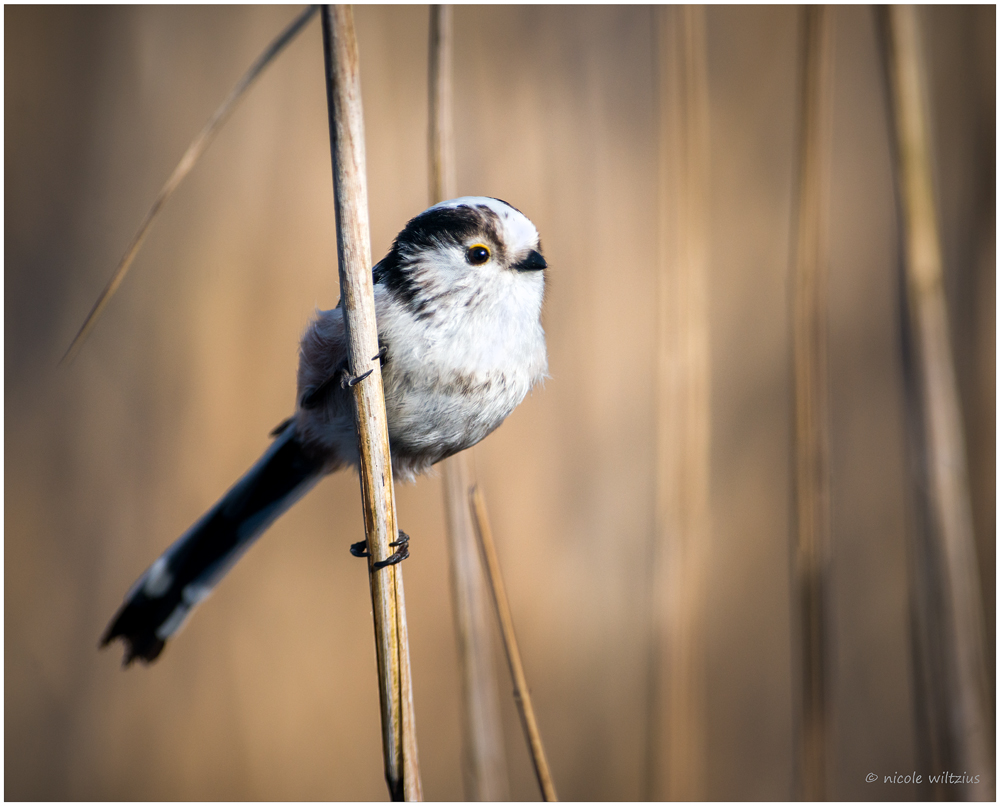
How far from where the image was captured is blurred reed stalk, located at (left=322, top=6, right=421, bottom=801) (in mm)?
582

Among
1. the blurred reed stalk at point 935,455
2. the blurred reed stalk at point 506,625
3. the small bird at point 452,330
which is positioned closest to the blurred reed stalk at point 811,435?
the blurred reed stalk at point 935,455

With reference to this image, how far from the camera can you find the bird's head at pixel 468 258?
0.77 metres

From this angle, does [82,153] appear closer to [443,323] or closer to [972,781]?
[443,323]

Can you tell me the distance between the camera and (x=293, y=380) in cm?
152

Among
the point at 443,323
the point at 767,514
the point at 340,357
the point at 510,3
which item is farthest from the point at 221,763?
the point at 510,3

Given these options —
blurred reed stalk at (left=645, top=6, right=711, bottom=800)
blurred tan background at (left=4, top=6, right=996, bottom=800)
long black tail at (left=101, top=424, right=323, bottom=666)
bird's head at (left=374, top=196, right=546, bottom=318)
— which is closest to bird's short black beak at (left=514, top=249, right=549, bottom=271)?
bird's head at (left=374, top=196, right=546, bottom=318)

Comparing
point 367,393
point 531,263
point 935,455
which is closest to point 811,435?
point 935,455

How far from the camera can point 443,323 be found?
0.77 m

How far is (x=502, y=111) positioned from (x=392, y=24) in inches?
12.8

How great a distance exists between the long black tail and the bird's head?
39 cm

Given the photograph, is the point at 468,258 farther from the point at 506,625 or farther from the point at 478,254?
the point at 506,625

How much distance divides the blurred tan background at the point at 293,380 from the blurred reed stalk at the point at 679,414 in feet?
1.43

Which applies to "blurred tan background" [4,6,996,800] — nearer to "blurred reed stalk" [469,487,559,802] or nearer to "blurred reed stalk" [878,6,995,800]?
"blurred reed stalk" [878,6,995,800]

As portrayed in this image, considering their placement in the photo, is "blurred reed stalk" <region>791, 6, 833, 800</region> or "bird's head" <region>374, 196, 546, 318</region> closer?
"bird's head" <region>374, 196, 546, 318</region>
